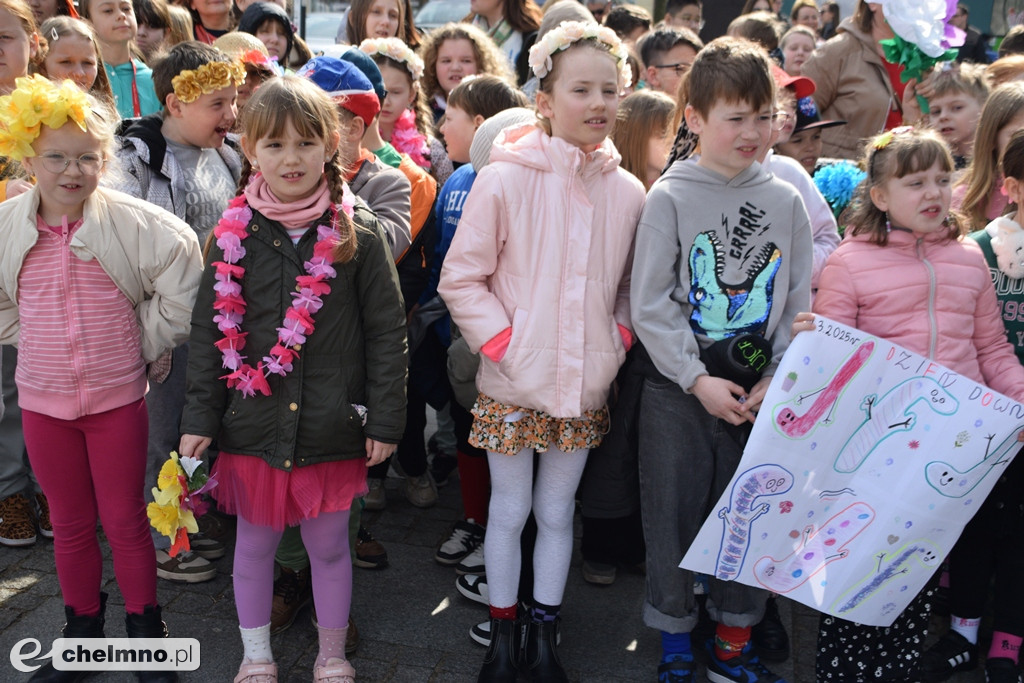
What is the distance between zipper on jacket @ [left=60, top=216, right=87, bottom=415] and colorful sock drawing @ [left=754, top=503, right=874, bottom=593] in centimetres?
221

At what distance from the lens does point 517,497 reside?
3.07 meters

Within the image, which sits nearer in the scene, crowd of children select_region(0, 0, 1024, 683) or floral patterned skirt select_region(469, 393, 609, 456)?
crowd of children select_region(0, 0, 1024, 683)

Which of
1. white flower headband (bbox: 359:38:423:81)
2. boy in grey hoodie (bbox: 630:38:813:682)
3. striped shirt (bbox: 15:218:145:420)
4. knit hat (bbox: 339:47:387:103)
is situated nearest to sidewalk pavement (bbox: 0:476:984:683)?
boy in grey hoodie (bbox: 630:38:813:682)

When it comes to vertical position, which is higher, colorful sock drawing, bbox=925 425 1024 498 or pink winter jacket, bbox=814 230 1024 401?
pink winter jacket, bbox=814 230 1024 401

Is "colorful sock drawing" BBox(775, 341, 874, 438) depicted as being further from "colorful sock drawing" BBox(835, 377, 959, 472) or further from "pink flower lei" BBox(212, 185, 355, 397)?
"pink flower lei" BBox(212, 185, 355, 397)

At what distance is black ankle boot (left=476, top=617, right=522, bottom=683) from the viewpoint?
3023 millimetres

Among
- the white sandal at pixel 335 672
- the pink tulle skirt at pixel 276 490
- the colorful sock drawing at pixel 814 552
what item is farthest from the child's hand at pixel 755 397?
the white sandal at pixel 335 672

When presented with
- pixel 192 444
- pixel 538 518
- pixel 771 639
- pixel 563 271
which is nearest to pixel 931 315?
pixel 563 271

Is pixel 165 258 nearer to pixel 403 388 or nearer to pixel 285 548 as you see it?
pixel 403 388

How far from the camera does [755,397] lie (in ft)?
9.28

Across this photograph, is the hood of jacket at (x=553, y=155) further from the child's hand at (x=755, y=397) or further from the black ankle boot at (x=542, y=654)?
the black ankle boot at (x=542, y=654)

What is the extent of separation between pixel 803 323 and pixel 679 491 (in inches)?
27.4

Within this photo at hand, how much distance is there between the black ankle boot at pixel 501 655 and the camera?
3.02 metres

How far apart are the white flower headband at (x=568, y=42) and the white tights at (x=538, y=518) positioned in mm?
1270
